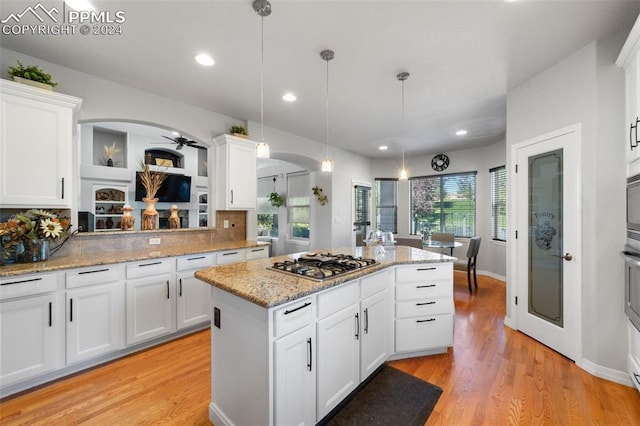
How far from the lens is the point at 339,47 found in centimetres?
225

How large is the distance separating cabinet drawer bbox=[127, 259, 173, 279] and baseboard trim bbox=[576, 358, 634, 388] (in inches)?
156

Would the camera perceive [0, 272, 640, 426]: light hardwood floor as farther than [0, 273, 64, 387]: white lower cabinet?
No

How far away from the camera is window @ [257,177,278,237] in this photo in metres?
7.30

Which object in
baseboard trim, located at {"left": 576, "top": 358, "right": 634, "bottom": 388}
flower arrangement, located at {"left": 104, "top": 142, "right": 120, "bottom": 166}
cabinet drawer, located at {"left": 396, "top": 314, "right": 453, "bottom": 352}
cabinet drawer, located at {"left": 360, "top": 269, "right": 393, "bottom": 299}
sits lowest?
baseboard trim, located at {"left": 576, "top": 358, "right": 634, "bottom": 388}

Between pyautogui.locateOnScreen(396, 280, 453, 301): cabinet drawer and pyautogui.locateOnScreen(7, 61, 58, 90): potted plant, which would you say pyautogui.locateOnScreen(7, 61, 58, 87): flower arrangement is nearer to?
pyautogui.locateOnScreen(7, 61, 58, 90): potted plant

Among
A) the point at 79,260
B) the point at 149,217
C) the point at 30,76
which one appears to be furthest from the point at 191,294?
the point at 30,76

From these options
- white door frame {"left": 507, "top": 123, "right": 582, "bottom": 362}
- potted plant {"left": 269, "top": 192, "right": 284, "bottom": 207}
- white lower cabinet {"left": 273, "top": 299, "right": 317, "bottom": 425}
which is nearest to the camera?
white lower cabinet {"left": 273, "top": 299, "right": 317, "bottom": 425}

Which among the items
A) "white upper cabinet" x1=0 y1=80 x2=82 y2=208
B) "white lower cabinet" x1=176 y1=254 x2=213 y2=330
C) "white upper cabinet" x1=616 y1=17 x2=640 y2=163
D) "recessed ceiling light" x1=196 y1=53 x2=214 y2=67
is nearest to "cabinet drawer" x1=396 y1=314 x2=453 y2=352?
"white upper cabinet" x1=616 y1=17 x2=640 y2=163

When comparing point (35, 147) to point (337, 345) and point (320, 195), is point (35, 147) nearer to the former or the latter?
point (337, 345)

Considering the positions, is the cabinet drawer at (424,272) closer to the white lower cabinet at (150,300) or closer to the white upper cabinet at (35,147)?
the white lower cabinet at (150,300)

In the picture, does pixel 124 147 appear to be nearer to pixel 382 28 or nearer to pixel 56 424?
pixel 56 424

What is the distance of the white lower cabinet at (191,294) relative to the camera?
9.14 ft

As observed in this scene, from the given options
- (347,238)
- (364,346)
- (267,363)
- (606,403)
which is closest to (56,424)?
(267,363)

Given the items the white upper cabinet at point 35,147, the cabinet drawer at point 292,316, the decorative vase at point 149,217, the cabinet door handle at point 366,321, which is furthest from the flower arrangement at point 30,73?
the cabinet door handle at point 366,321
